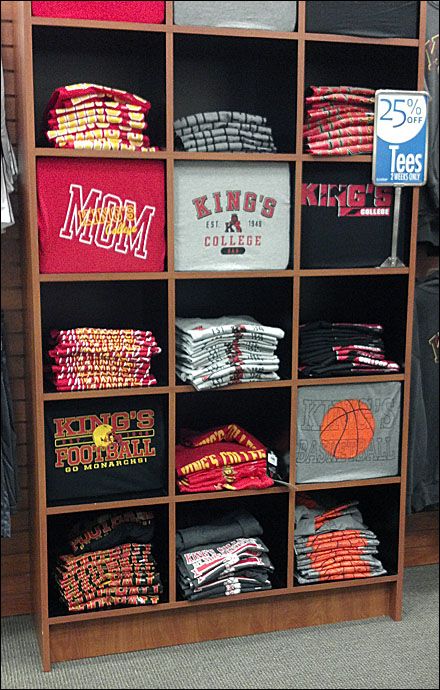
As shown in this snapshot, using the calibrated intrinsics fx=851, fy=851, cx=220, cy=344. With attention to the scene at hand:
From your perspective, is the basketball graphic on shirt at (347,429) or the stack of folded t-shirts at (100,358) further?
the basketball graphic on shirt at (347,429)

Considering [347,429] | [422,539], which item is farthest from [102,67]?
[422,539]

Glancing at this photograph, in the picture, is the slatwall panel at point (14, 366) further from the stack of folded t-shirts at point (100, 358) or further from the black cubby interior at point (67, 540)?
the stack of folded t-shirts at point (100, 358)

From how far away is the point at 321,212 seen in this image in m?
2.80

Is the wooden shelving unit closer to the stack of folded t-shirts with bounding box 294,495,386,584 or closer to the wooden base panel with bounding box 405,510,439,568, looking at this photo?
the stack of folded t-shirts with bounding box 294,495,386,584

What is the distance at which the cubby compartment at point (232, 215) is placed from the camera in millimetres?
2658

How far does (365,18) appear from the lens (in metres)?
2.72

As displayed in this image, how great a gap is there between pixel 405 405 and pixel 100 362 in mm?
1081

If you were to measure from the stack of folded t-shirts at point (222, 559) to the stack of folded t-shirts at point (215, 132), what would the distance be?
1274mm

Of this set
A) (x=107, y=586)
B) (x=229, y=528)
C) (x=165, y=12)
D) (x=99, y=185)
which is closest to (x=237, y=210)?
(x=99, y=185)

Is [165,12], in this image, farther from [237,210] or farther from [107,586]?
[107,586]

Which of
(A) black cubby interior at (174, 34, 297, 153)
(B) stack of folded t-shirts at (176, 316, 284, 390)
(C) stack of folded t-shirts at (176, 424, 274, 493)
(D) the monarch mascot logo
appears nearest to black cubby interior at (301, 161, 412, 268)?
(A) black cubby interior at (174, 34, 297, 153)

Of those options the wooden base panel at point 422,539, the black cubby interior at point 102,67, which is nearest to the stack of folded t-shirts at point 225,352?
the black cubby interior at point 102,67

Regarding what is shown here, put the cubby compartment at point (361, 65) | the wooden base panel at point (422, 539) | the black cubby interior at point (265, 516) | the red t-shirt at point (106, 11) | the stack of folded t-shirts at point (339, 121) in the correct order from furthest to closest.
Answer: the wooden base panel at point (422, 539) → the black cubby interior at point (265, 516) → the cubby compartment at point (361, 65) → the stack of folded t-shirts at point (339, 121) → the red t-shirt at point (106, 11)

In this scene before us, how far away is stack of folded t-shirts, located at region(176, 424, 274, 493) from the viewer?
110 inches
